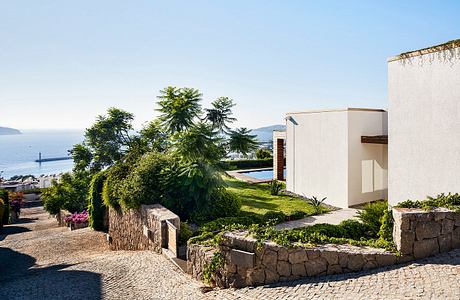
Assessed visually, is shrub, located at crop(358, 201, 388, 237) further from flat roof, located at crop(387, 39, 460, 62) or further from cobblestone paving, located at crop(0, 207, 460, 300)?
flat roof, located at crop(387, 39, 460, 62)

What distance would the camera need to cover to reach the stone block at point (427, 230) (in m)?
5.95

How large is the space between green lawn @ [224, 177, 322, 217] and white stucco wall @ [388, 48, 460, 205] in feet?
13.1

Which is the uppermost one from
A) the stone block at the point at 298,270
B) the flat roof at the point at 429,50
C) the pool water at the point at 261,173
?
the flat roof at the point at 429,50

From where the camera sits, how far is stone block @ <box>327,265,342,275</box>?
5922 millimetres

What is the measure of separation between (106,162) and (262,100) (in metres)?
14.2

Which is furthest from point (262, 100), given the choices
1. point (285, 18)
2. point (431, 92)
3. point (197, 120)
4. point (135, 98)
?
point (431, 92)

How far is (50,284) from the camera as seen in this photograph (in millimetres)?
7531

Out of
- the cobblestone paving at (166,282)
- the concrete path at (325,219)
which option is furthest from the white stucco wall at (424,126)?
the cobblestone paving at (166,282)

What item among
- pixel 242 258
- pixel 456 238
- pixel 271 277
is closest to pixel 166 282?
pixel 242 258

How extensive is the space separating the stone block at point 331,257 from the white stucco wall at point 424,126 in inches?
198

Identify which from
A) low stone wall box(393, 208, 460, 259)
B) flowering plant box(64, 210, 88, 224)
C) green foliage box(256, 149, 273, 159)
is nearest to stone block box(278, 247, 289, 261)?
low stone wall box(393, 208, 460, 259)

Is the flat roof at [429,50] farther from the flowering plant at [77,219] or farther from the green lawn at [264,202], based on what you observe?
the flowering plant at [77,219]

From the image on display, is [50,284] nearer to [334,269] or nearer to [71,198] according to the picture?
[334,269]

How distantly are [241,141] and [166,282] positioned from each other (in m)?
6.81
